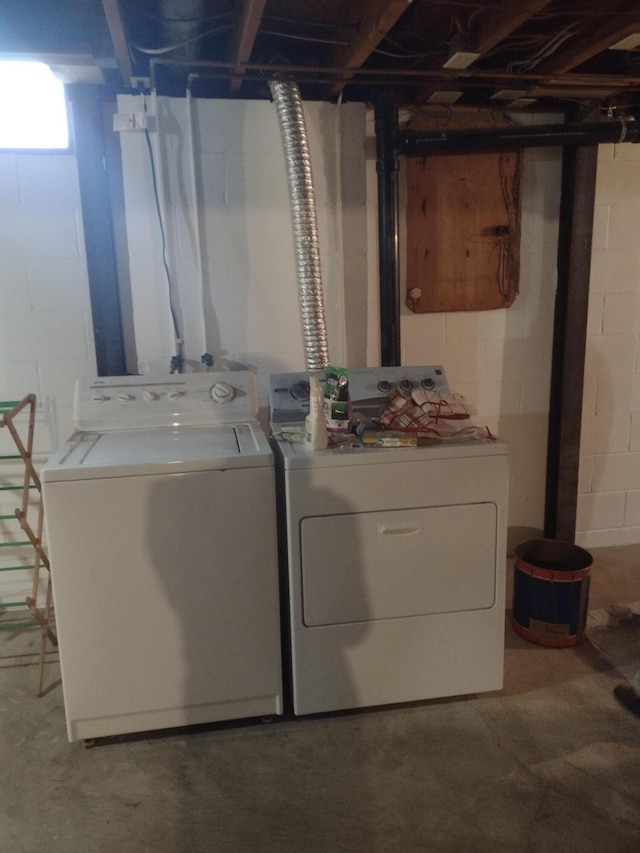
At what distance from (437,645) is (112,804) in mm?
995

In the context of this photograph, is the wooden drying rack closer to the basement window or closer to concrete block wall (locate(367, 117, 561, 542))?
the basement window

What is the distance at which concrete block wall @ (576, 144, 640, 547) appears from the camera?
9.07ft

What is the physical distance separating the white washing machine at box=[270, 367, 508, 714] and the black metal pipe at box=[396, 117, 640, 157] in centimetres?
130

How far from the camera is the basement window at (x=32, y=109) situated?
2.32 metres

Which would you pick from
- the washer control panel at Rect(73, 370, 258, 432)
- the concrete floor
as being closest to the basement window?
the washer control panel at Rect(73, 370, 258, 432)

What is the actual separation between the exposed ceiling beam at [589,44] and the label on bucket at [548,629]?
6.38 feet

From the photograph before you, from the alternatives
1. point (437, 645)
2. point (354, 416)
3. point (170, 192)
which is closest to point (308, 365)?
point (354, 416)

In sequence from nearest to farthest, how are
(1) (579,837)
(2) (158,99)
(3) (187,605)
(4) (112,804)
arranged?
(1) (579,837) → (4) (112,804) → (3) (187,605) → (2) (158,99)

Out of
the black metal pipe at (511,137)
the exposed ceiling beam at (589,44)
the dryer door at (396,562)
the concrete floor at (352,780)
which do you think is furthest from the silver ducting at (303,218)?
the concrete floor at (352,780)

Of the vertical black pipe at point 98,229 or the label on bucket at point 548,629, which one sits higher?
the vertical black pipe at point 98,229

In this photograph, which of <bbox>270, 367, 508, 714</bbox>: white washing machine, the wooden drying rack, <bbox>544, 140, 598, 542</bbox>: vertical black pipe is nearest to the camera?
<bbox>270, 367, 508, 714</bbox>: white washing machine

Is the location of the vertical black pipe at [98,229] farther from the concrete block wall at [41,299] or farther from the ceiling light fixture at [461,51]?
the ceiling light fixture at [461,51]

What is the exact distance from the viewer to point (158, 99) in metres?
2.34

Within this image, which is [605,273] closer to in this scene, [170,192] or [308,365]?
[308,365]
